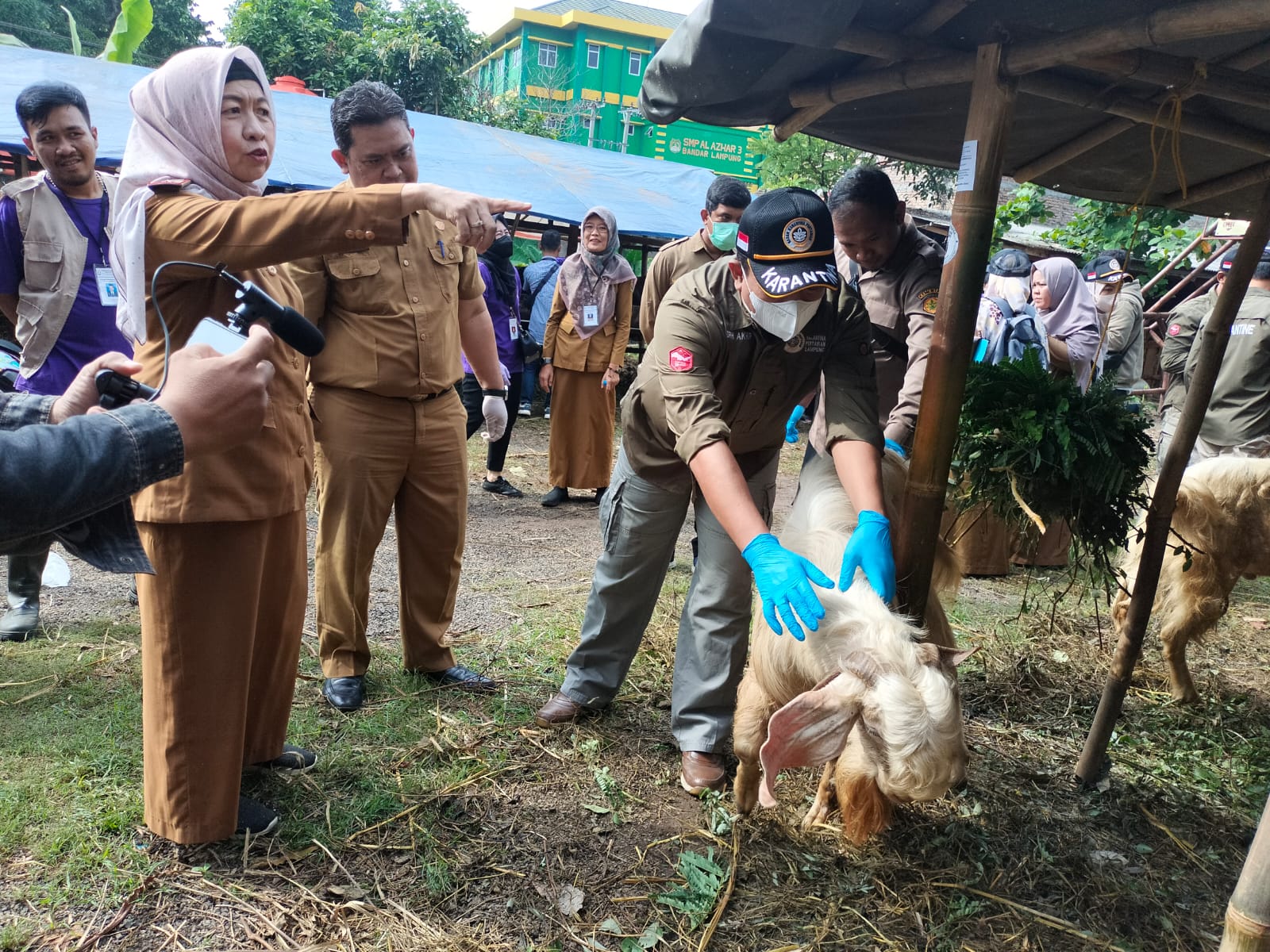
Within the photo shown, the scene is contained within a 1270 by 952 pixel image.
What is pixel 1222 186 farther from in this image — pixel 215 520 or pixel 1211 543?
pixel 215 520

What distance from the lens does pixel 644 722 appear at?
3.81 meters

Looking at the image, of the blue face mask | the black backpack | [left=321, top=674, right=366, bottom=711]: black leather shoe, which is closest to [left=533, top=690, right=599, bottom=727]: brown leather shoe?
[left=321, top=674, right=366, bottom=711]: black leather shoe

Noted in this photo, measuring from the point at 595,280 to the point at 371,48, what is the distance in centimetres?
1832

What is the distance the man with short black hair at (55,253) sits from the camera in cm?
392

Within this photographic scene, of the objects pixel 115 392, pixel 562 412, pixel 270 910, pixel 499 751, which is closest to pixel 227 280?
pixel 115 392

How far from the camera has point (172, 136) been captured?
94.6 inches

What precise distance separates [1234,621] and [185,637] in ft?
20.6

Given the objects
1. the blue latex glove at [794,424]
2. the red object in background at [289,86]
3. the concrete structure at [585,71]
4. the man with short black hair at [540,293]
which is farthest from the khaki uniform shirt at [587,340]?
the concrete structure at [585,71]

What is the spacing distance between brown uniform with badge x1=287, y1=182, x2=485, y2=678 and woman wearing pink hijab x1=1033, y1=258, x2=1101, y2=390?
427 centimetres

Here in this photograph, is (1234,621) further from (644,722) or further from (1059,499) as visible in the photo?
(644,722)

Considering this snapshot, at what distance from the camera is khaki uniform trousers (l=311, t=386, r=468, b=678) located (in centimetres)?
345

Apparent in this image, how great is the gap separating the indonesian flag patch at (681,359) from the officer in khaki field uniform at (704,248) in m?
2.49

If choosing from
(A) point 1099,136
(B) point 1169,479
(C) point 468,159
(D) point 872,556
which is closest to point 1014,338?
(A) point 1099,136

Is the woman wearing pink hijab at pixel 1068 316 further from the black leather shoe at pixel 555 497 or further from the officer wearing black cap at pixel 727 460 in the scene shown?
the black leather shoe at pixel 555 497
